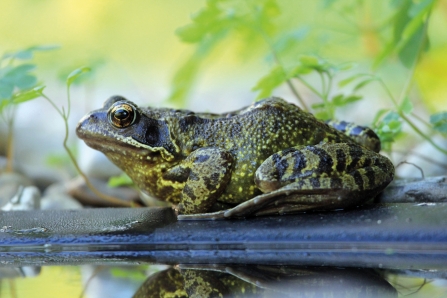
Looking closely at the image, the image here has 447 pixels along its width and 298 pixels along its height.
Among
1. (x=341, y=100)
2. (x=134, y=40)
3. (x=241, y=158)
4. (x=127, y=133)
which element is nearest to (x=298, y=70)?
(x=341, y=100)

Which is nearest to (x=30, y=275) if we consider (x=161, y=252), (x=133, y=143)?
(x=161, y=252)

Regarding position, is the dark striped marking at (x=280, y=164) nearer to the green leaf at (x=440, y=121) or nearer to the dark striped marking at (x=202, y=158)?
the dark striped marking at (x=202, y=158)

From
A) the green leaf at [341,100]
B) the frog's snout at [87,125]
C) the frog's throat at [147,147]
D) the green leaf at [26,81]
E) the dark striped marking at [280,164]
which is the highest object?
the green leaf at [341,100]

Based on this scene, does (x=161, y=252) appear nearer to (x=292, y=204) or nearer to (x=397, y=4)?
(x=292, y=204)

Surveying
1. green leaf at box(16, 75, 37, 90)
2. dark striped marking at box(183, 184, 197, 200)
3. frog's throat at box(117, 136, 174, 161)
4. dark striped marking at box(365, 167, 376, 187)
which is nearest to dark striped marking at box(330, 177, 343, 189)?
dark striped marking at box(365, 167, 376, 187)

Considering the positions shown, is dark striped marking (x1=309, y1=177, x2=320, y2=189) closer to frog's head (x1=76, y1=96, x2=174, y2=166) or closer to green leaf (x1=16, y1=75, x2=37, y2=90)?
frog's head (x1=76, y1=96, x2=174, y2=166)

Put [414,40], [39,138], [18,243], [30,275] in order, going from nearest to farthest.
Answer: [30,275] → [18,243] → [414,40] → [39,138]

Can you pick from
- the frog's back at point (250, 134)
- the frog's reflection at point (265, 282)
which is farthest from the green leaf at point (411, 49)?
the frog's reflection at point (265, 282)
